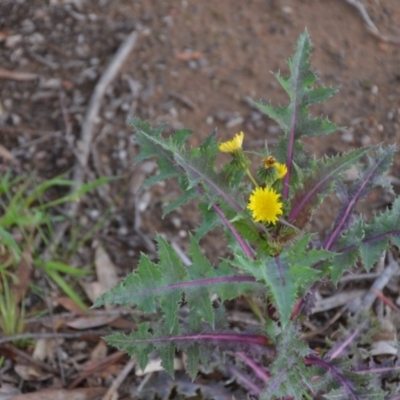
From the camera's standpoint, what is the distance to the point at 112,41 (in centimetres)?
367

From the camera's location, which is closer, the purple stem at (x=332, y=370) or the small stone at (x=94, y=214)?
the purple stem at (x=332, y=370)

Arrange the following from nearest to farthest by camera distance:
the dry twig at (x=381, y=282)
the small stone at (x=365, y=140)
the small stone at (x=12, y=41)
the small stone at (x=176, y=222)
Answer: the dry twig at (x=381, y=282)
the small stone at (x=176, y=222)
the small stone at (x=365, y=140)
the small stone at (x=12, y=41)

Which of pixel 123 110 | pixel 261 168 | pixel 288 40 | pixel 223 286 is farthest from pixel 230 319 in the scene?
pixel 288 40

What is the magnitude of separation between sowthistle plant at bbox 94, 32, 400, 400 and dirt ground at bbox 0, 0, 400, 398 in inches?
32.4

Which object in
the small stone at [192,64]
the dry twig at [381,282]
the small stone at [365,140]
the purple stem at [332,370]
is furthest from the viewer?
the small stone at [192,64]

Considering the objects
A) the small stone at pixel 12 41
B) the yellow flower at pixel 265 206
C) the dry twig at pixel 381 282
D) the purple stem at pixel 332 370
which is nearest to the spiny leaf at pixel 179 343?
the purple stem at pixel 332 370

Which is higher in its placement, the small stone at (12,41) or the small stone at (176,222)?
the small stone at (176,222)

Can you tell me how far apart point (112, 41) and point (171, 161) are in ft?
5.61

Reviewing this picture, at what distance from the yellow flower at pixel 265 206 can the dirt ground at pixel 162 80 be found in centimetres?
112

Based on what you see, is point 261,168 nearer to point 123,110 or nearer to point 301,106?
point 301,106

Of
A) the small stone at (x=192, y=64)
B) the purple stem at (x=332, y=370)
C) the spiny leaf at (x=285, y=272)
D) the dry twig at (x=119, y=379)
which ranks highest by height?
the spiny leaf at (x=285, y=272)

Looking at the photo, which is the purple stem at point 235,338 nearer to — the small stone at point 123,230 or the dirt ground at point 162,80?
the dirt ground at point 162,80

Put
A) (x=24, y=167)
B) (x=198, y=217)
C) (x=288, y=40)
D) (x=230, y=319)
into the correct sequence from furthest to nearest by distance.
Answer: (x=288, y=40)
(x=24, y=167)
(x=198, y=217)
(x=230, y=319)

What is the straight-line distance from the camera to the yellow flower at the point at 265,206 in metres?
1.82
